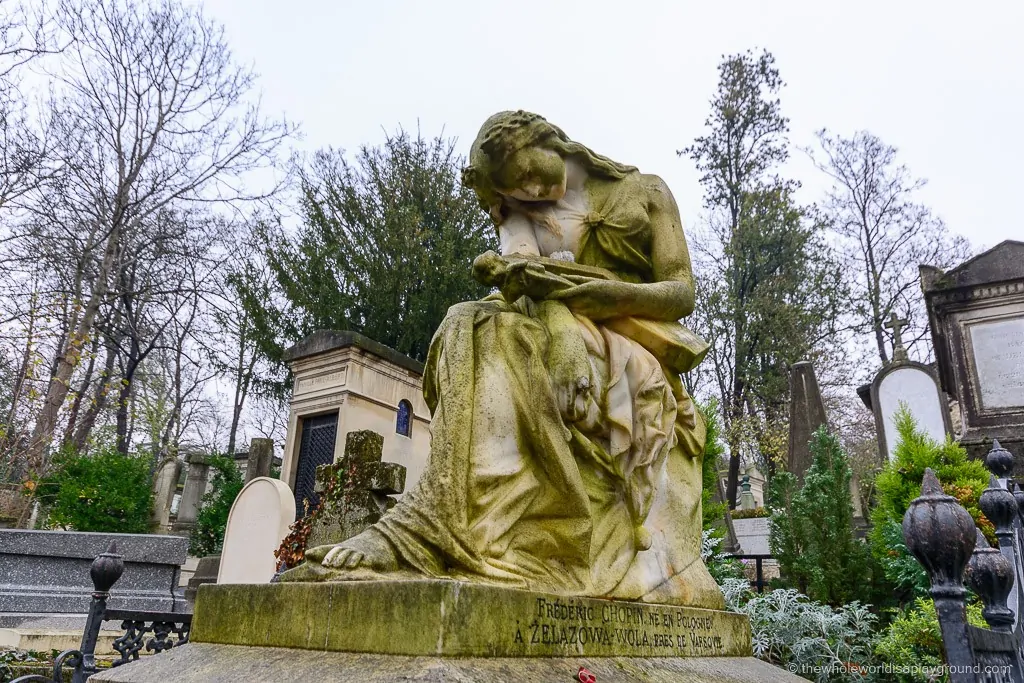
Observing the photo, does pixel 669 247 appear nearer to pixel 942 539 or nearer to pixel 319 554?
pixel 942 539

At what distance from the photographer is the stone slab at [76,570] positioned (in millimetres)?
7031

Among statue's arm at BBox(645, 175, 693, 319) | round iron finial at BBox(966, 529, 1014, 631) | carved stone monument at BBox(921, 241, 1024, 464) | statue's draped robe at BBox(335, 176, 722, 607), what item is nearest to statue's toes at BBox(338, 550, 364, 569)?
statue's draped robe at BBox(335, 176, 722, 607)

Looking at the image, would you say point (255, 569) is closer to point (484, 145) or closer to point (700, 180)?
point (484, 145)

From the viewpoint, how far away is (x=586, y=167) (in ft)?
10.6

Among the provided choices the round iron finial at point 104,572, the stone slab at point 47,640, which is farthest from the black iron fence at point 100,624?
the stone slab at point 47,640

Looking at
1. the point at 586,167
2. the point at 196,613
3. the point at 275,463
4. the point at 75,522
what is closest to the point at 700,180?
the point at 275,463

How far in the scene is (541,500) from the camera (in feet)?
7.79

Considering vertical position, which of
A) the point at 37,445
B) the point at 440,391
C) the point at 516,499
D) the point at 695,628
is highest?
the point at 37,445

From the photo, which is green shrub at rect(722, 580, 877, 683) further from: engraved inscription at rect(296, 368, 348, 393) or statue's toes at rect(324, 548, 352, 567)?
engraved inscription at rect(296, 368, 348, 393)

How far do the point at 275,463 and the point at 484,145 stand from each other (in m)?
18.8

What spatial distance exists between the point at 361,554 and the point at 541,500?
0.63m

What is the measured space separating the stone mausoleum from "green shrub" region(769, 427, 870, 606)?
6.08 meters

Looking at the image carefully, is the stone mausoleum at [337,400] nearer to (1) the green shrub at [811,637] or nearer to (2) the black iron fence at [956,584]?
(1) the green shrub at [811,637]

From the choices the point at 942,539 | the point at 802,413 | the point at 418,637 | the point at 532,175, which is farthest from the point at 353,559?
the point at 802,413
